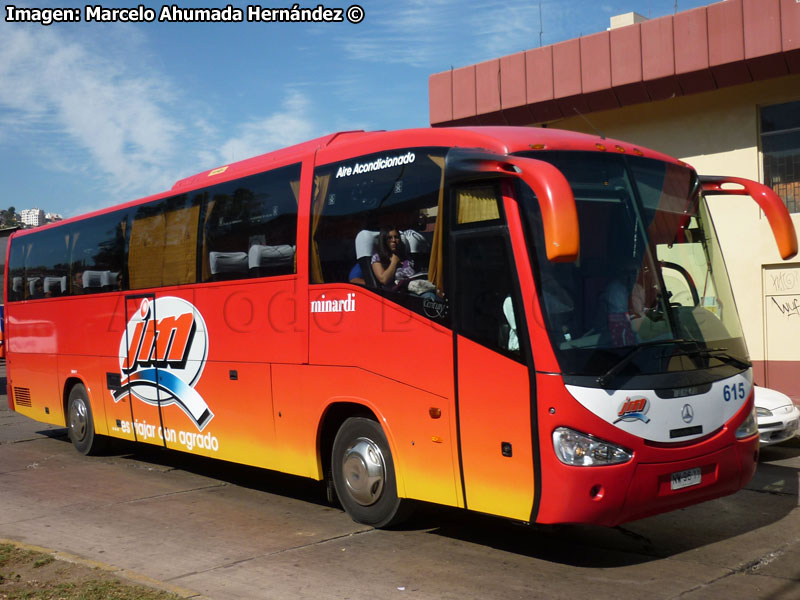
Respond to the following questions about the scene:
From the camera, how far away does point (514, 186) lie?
610 centimetres

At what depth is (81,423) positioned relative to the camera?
12.7 meters

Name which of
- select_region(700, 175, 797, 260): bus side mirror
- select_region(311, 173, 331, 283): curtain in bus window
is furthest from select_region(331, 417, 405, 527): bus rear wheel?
select_region(700, 175, 797, 260): bus side mirror

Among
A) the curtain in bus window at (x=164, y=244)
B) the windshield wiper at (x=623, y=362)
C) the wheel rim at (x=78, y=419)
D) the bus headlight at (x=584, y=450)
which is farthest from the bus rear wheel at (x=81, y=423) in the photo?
the windshield wiper at (x=623, y=362)

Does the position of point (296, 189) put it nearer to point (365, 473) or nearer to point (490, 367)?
point (365, 473)

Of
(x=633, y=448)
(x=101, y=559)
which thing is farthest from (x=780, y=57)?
(x=101, y=559)

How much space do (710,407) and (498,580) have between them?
6.50 ft

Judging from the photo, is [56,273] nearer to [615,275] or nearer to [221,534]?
[221,534]

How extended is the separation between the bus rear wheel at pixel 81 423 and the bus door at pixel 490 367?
25.6ft

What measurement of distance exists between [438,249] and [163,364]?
5090 mm

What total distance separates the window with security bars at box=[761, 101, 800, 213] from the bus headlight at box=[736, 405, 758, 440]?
906cm

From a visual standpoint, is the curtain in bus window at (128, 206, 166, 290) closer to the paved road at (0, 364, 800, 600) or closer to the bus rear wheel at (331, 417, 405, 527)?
the paved road at (0, 364, 800, 600)

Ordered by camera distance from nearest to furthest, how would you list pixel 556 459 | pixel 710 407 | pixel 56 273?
1. pixel 556 459
2. pixel 710 407
3. pixel 56 273

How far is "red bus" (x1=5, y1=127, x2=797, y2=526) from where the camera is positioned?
5824 mm

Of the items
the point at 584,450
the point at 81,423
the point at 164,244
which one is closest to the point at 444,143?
the point at 584,450
